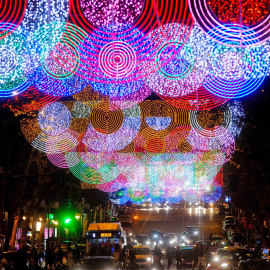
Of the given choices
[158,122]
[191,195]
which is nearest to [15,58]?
[158,122]

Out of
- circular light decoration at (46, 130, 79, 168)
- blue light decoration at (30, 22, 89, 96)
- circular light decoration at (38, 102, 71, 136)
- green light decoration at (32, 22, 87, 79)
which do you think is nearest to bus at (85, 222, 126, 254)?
circular light decoration at (46, 130, 79, 168)

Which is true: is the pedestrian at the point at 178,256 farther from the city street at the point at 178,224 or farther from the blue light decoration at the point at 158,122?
the city street at the point at 178,224

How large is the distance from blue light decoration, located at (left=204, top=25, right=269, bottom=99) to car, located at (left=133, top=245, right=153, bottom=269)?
17.3 m

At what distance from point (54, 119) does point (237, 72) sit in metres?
22.1

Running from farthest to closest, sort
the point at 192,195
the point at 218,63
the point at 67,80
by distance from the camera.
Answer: the point at 192,195 < the point at 67,80 < the point at 218,63

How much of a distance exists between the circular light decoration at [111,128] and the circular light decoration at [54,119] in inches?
87.5

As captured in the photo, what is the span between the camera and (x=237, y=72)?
22.5 meters

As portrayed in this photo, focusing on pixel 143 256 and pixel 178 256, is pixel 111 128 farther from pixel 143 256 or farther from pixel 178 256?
pixel 143 256

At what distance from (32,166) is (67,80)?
15927 millimetres

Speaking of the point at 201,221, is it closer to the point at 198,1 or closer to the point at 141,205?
Answer: the point at 141,205

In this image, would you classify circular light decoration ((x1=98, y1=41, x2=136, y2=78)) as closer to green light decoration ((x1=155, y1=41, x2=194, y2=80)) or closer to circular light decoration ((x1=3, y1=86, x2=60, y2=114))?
green light decoration ((x1=155, y1=41, x2=194, y2=80))

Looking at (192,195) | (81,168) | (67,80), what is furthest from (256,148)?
(192,195)

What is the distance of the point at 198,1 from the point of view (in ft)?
37.7

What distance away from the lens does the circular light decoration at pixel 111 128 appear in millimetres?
46234
